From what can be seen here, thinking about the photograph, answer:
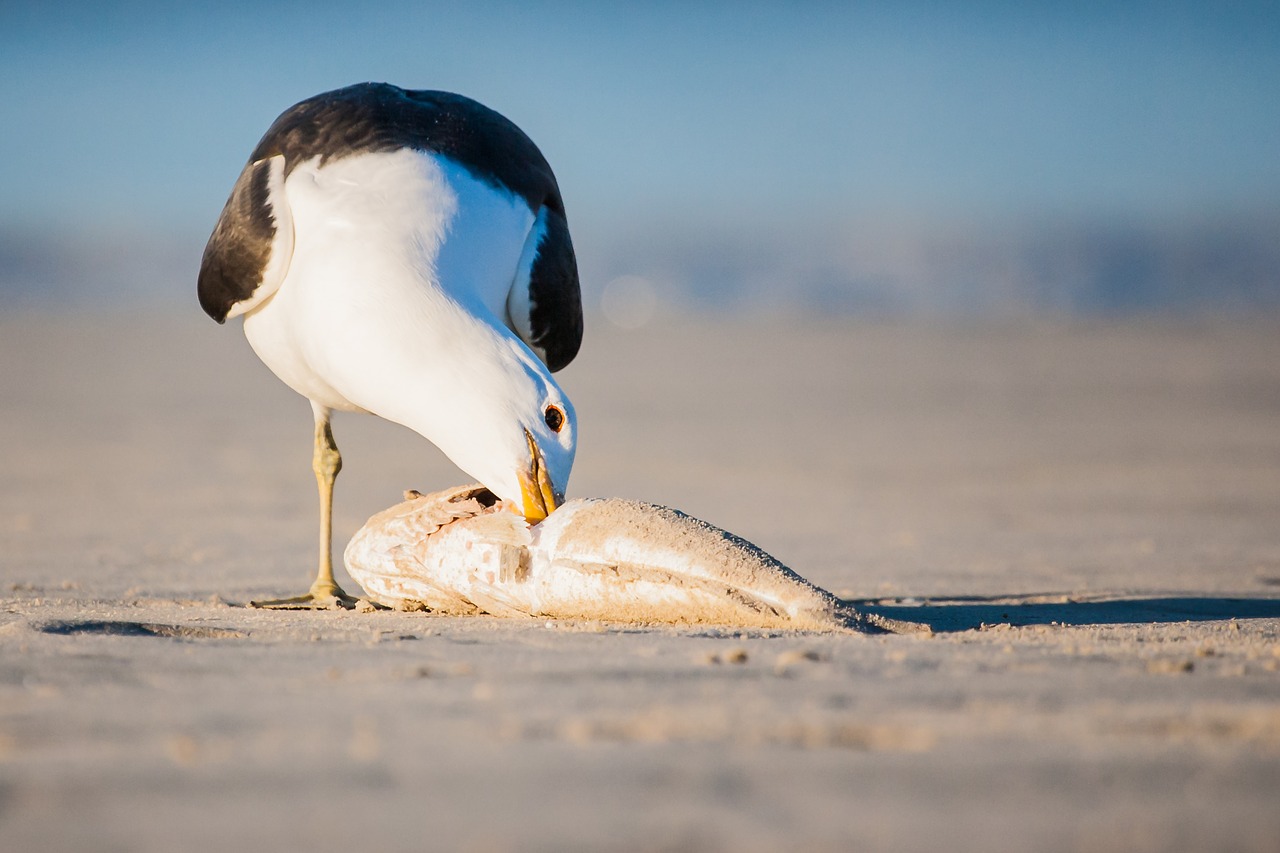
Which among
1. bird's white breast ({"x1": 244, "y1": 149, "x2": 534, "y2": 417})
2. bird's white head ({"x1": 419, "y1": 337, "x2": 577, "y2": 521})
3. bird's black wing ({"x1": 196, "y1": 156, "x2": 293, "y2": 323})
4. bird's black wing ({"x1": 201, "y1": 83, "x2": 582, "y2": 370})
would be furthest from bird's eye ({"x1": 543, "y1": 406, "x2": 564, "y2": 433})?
bird's black wing ({"x1": 196, "y1": 156, "x2": 293, "y2": 323})

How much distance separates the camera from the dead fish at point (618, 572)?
183 inches

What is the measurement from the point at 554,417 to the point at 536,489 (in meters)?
0.24

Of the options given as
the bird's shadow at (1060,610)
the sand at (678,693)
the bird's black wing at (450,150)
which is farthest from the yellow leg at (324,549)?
the bird's shadow at (1060,610)

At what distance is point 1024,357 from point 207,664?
2711 cm

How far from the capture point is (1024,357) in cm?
2945

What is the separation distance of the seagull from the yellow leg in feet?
0.06

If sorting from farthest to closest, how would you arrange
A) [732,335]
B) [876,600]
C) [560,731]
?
[732,335] < [876,600] < [560,731]

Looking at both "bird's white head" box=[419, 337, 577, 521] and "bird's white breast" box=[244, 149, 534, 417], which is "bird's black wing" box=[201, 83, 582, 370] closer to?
"bird's white breast" box=[244, 149, 534, 417]

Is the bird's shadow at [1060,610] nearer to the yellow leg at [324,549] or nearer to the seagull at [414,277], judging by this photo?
the seagull at [414,277]

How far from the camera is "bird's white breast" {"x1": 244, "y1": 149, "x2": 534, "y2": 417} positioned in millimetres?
5125

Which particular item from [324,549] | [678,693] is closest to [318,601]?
[324,549]

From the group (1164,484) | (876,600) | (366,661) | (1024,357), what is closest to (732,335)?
(1024,357)

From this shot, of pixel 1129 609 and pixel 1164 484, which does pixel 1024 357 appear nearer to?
pixel 1164 484

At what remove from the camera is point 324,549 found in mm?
6531
